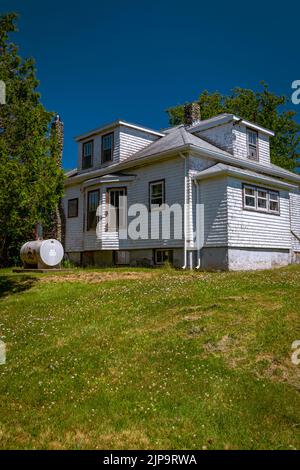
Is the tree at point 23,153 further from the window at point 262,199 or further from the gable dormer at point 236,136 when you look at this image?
the gable dormer at point 236,136

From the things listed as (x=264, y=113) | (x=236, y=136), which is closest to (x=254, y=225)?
(x=236, y=136)

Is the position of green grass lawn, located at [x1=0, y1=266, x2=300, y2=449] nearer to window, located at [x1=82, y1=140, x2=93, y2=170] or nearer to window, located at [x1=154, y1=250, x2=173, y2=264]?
window, located at [x1=154, y1=250, x2=173, y2=264]

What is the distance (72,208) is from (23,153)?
41.2ft

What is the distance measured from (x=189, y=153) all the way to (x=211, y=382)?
47.3ft

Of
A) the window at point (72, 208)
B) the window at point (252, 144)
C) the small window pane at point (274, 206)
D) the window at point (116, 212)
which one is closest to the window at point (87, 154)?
the window at point (72, 208)

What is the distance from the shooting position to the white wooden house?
18.9 metres

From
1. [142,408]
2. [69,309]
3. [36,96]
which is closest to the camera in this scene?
[142,408]

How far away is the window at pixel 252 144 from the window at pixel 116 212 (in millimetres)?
7832

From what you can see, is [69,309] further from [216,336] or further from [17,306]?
[216,336]

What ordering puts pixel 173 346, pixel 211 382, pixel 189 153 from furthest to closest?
1. pixel 189 153
2. pixel 173 346
3. pixel 211 382

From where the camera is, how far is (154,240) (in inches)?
803

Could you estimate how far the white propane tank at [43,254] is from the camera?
19156 millimetres

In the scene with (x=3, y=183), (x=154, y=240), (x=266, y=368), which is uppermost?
(x=3, y=183)

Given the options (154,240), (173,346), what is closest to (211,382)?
(173,346)
